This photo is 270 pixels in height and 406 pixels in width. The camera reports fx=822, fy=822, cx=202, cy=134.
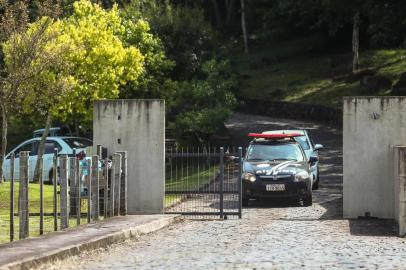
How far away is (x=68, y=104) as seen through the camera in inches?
1167

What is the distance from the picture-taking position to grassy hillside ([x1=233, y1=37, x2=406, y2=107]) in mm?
49750

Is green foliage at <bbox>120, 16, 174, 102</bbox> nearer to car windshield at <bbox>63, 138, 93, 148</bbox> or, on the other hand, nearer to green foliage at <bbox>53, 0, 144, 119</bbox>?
green foliage at <bbox>53, 0, 144, 119</bbox>

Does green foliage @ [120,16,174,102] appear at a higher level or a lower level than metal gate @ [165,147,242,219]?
higher

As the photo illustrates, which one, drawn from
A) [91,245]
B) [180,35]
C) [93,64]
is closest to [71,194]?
[91,245]

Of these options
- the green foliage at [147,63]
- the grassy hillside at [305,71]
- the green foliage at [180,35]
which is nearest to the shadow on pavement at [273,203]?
the green foliage at [147,63]

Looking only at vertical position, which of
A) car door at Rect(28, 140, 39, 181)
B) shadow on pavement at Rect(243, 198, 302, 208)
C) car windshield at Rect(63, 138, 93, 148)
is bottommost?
shadow on pavement at Rect(243, 198, 302, 208)

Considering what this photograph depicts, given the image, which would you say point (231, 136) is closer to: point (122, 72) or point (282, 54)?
point (122, 72)

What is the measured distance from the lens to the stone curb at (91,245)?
399 inches

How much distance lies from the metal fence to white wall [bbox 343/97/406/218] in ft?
17.3

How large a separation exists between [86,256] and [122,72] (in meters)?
19.2

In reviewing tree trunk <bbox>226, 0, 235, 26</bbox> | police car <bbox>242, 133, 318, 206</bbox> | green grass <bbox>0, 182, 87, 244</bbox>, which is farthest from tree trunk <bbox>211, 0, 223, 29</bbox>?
police car <bbox>242, 133, 318, 206</bbox>

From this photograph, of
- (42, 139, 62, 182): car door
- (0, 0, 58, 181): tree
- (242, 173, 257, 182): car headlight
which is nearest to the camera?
Answer: (242, 173, 257, 182): car headlight

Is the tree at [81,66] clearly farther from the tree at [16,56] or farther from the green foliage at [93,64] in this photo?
the tree at [16,56]

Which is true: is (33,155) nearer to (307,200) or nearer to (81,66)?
(81,66)
